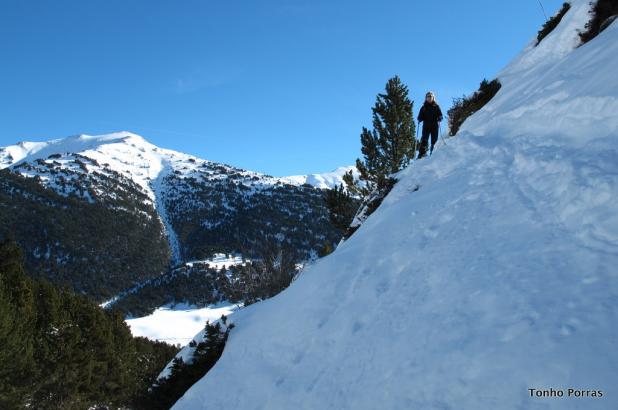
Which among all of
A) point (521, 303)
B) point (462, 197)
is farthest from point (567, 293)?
point (462, 197)

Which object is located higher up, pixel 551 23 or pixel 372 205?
pixel 551 23

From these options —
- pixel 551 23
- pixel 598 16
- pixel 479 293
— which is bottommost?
pixel 479 293

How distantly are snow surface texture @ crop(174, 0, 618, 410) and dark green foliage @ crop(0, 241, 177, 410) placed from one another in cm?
2319

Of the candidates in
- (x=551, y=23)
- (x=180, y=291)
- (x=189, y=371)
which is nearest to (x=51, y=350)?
(x=189, y=371)

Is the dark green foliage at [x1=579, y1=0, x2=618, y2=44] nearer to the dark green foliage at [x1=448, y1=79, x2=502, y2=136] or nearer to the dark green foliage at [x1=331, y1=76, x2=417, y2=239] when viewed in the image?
the dark green foliage at [x1=448, y1=79, x2=502, y2=136]

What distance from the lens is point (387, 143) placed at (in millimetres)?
23969

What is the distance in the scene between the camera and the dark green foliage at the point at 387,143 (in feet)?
77.2

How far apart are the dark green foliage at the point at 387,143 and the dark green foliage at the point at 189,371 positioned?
14.1 meters

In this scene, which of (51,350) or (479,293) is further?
(51,350)

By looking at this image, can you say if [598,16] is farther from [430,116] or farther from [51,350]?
Result: [51,350]

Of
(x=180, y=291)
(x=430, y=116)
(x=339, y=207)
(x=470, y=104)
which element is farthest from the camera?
(x=180, y=291)

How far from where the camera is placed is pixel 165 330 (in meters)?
88.7

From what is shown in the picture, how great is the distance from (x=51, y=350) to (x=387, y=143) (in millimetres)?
27761

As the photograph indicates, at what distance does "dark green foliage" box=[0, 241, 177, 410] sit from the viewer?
84.8ft
